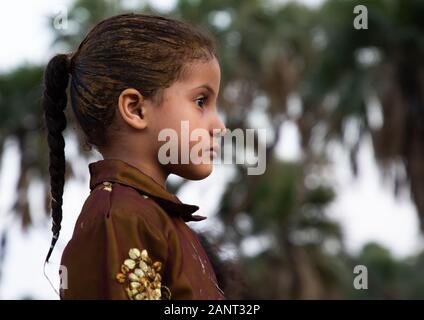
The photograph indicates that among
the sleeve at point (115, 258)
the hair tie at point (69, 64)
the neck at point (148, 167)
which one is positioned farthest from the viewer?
the hair tie at point (69, 64)

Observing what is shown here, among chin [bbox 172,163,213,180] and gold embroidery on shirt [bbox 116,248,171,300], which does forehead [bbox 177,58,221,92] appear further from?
gold embroidery on shirt [bbox 116,248,171,300]

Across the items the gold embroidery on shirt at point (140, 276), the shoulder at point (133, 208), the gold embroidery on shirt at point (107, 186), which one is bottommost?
the gold embroidery on shirt at point (140, 276)

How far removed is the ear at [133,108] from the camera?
200 cm

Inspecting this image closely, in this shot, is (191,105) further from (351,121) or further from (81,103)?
(351,121)

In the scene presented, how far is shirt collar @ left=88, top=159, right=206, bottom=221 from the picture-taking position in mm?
1955

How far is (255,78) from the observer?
2114 centimetres

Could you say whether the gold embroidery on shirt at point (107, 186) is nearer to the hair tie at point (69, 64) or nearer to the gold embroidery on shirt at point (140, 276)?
the gold embroidery on shirt at point (140, 276)

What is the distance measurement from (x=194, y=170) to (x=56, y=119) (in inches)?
16.8

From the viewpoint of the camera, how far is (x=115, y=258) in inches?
69.3

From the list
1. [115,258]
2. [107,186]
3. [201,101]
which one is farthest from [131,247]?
[201,101]

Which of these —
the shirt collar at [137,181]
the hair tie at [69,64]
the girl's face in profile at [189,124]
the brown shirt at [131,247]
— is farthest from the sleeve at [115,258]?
the hair tie at [69,64]

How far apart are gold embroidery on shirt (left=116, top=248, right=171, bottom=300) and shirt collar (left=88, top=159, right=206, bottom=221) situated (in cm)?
→ 18
